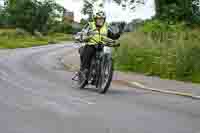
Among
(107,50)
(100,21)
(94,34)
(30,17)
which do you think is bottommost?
(30,17)

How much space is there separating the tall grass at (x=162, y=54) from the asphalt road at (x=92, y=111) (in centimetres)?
338

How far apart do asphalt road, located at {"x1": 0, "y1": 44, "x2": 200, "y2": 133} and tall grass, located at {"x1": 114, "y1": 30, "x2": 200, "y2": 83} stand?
3.38m

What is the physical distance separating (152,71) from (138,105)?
7619mm

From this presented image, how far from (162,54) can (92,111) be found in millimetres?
9712

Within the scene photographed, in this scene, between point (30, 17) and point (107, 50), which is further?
point (30, 17)

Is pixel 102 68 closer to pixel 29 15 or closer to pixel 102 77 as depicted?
pixel 102 77

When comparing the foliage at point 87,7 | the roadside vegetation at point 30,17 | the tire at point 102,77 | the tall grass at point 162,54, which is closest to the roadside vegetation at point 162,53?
the tall grass at point 162,54

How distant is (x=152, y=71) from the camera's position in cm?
1816

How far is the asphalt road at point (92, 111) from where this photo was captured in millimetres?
8070

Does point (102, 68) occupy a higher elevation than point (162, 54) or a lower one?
higher

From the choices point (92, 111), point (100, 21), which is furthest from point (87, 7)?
point (92, 111)

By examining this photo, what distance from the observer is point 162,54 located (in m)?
19.1

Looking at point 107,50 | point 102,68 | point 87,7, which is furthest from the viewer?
point 87,7

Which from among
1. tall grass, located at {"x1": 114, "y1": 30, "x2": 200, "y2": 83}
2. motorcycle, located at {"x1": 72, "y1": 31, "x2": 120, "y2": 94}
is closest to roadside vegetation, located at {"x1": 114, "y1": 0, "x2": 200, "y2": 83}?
tall grass, located at {"x1": 114, "y1": 30, "x2": 200, "y2": 83}
